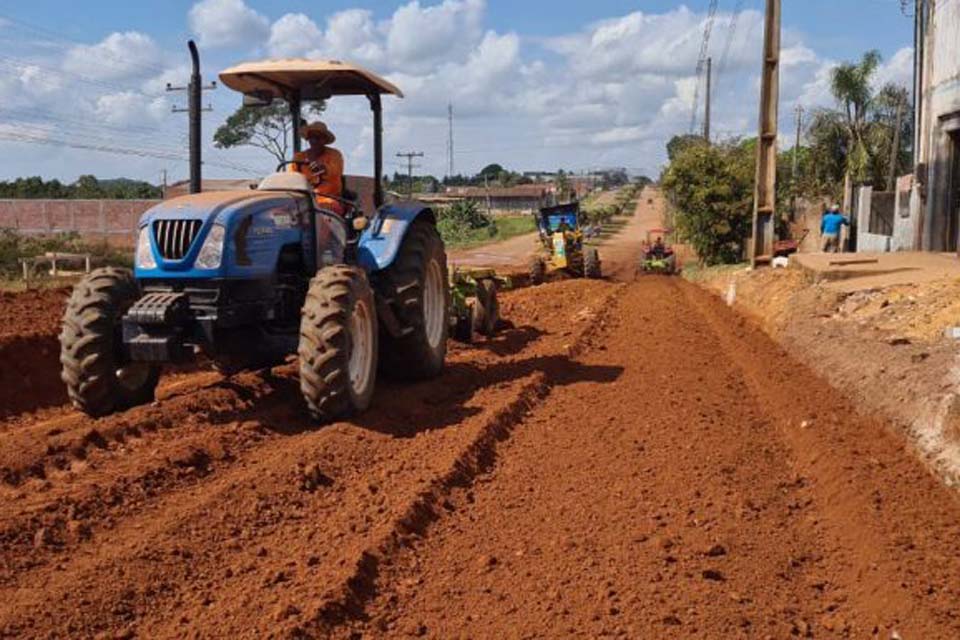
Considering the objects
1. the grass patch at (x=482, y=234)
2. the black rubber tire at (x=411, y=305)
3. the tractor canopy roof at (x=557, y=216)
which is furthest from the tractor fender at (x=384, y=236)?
the grass patch at (x=482, y=234)

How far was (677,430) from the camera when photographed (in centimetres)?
711

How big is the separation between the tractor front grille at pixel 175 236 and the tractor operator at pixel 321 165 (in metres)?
1.65

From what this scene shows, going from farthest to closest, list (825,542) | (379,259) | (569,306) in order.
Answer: (569,306), (379,259), (825,542)

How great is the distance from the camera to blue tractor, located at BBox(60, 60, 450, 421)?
6414 mm

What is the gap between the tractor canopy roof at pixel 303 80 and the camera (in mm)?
7691

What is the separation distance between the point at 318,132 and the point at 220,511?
12.6ft

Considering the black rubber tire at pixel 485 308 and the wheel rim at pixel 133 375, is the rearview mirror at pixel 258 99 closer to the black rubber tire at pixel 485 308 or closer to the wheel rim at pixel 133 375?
the wheel rim at pixel 133 375

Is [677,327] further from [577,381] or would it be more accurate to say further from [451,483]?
[451,483]

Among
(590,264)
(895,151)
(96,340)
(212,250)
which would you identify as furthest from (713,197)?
(96,340)

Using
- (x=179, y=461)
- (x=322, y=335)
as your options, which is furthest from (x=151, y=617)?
(x=322, y=335)

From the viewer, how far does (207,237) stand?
6.40m

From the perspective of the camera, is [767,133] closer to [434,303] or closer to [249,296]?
[434,303]

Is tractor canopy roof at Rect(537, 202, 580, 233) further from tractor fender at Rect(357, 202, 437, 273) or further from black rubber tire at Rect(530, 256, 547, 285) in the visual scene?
tractor fender at Rect(357, 202, 437, 273)

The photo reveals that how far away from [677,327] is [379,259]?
656cm
